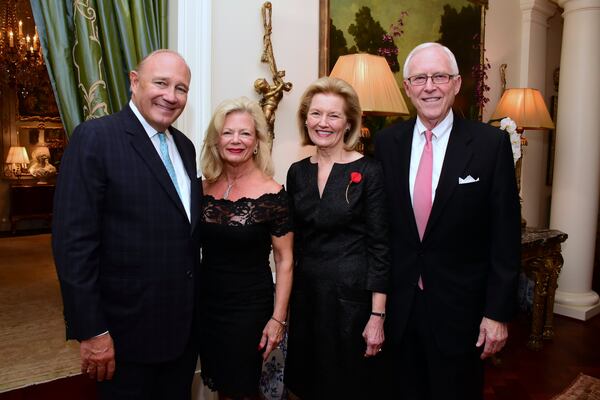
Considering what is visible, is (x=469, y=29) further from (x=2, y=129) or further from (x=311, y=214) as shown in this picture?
(x=2, y=129)

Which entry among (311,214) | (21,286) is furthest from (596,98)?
(21,286)

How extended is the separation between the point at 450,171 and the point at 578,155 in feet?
11.0

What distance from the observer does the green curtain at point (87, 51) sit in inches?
89.0

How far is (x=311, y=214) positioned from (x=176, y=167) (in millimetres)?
537

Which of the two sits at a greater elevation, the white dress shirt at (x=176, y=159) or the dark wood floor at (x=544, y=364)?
the white dress shirt at (x=176, y=159)

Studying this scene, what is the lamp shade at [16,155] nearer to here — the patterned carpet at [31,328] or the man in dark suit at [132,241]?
the patterned carpet at [31,328]

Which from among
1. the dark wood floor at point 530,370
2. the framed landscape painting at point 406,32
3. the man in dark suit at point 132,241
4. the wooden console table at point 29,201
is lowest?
the dark wood floor at point 530,370

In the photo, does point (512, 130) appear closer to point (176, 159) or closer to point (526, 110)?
point (526, 110)

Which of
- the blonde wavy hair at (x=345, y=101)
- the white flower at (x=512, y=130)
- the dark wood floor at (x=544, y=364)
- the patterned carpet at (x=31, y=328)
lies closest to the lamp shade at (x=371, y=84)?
the blonde wavy hair at (x=345, y=101)

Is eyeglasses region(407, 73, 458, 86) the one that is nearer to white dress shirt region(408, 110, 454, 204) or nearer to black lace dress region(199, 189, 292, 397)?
white dress shirt region(408, 110, 454, 204)

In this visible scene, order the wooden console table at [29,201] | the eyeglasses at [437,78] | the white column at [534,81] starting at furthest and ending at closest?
1. the wooden console table at [29,201]
2. the white column at [534,81]
3. the eyeglasses at [437,78]

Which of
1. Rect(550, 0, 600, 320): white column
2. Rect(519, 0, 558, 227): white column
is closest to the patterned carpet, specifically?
Rect(550, 0, 600, 320): white column

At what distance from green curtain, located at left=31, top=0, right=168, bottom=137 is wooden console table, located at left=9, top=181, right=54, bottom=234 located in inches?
314

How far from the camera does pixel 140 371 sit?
1.71 m
